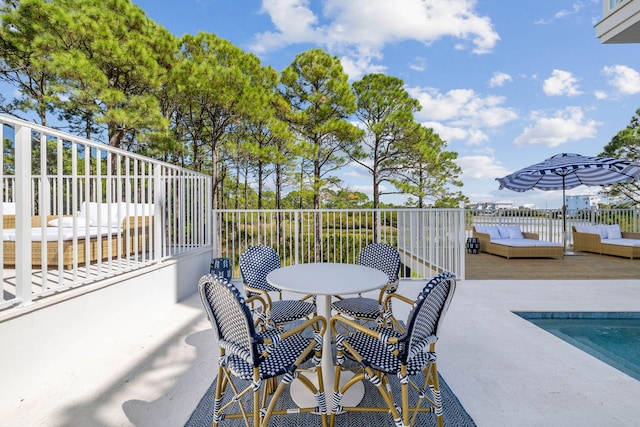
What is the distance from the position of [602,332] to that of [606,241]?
5669 millimetres

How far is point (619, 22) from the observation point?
503cm

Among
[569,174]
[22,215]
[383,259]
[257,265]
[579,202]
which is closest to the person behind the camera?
[22,215]

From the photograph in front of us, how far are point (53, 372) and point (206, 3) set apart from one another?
11.4m

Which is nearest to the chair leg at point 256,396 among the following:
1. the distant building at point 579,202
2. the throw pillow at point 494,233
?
the throw pillow at point 494,233

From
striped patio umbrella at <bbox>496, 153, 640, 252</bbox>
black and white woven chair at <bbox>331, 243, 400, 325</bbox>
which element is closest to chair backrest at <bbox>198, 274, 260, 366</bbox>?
black and white woven chair at <bbox>331, 243, 400, 325</bbox>

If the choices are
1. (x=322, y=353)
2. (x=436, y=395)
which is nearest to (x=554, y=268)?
(x=436, y=395)

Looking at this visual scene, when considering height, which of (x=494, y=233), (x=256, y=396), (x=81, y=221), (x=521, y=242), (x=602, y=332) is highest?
(x=81, y=221)

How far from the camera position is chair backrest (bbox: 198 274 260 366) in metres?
1.39

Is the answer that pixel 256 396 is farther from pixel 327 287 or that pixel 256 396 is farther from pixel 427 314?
pixel 427 314

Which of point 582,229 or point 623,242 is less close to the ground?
point 582,229

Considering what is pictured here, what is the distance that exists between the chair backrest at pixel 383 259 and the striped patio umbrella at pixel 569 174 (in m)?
5.86

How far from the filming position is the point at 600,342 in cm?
300

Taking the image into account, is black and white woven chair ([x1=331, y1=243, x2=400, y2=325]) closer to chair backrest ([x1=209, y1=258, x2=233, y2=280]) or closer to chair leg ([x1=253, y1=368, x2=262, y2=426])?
chair leg ([x1=253, y1=368, x2=262, y2=426])

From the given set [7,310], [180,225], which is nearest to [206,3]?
[180,225]
